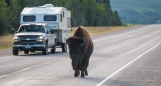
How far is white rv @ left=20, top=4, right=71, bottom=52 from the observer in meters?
32.5

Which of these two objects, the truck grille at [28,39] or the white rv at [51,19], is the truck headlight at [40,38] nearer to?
the truck grille at [28,39]

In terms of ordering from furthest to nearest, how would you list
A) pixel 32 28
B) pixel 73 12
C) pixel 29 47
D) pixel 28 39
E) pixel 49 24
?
pixel 73 12, pixel 49 24, pixel 32 28, pixel 28 39, pixel 29 47

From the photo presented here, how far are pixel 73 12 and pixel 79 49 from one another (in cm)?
12431

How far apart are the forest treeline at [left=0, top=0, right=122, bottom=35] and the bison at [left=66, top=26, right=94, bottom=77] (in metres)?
65.5

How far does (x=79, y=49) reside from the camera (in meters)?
16.2

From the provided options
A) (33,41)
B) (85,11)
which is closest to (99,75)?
(33,41)

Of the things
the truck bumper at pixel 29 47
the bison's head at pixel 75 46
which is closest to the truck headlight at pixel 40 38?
the truck bumper at pixel 29 47

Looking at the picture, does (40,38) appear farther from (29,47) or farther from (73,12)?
(73,12)

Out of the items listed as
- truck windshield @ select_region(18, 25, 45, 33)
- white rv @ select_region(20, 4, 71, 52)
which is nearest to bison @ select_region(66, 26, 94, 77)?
truck windshield @ select_region(18, 25, 45, 33)

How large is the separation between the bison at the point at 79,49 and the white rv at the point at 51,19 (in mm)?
15110

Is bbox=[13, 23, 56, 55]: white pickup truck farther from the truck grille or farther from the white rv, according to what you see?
the white rv

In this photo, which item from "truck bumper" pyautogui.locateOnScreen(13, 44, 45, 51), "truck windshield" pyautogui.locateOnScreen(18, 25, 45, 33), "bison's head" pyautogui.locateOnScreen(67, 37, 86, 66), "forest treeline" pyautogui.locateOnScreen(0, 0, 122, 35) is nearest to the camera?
"bison's head" pyautogui.locateOnScreen(67, 37, 86, 66)

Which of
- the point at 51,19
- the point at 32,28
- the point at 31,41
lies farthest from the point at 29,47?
the point at 51,19

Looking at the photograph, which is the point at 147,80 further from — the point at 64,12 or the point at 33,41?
the point at 64,12
